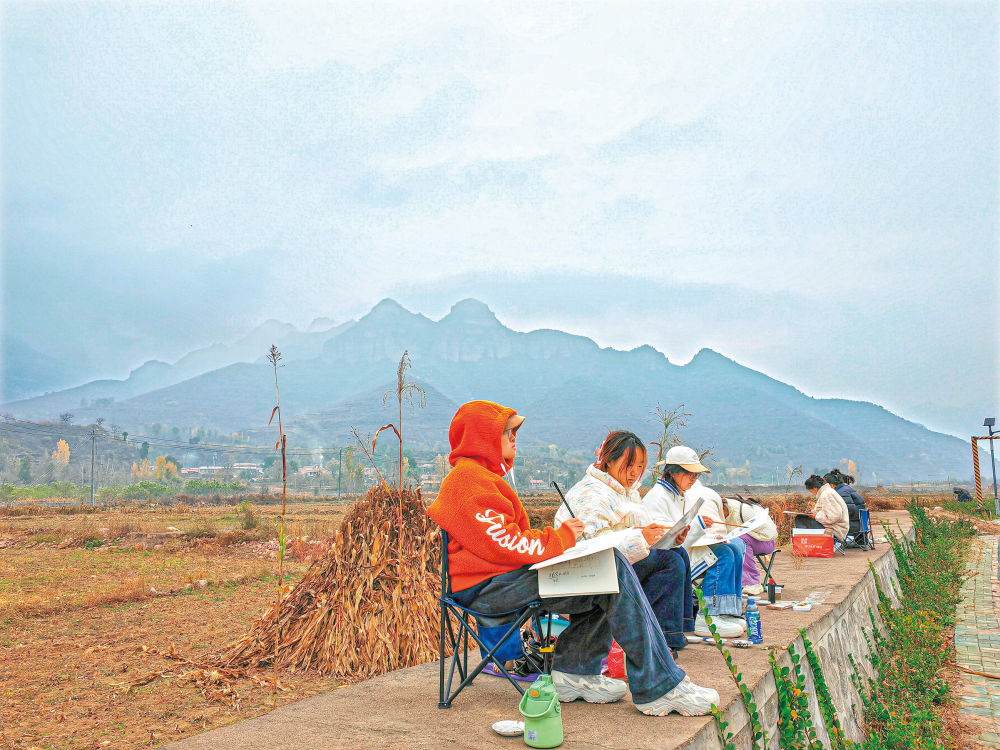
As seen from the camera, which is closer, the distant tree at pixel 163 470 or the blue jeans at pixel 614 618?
the blue jeans at pixel 614 618

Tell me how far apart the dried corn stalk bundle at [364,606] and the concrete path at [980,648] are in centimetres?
404

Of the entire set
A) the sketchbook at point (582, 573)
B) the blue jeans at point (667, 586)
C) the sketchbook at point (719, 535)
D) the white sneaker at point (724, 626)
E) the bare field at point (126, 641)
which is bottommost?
the bare field at point (126, 641)

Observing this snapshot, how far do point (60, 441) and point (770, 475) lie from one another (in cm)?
11821

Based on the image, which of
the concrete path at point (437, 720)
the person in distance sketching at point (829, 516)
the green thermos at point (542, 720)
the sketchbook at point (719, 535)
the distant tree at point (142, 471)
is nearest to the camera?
the green thermos at point (542, 720)

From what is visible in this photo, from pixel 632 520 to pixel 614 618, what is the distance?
1187 millimetres

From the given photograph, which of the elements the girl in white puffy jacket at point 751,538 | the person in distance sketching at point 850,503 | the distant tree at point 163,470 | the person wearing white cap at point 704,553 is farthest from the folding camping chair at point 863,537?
the distant tree at point 163,470

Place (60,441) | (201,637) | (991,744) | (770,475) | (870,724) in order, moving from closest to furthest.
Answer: (991,744)
(870,724)
(201,637)
(60,441)
(770,475)

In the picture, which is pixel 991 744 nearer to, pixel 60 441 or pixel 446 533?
pixel 446 533

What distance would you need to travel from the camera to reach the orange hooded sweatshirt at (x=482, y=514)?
3184mm

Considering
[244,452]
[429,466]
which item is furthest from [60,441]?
[429,466]

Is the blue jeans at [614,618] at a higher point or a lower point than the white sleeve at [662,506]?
lower

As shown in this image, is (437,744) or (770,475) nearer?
(437,744)

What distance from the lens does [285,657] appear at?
5.45 meters

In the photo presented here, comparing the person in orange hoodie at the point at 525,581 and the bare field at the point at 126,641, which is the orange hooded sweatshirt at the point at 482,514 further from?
the bare field at the point at 126,641
